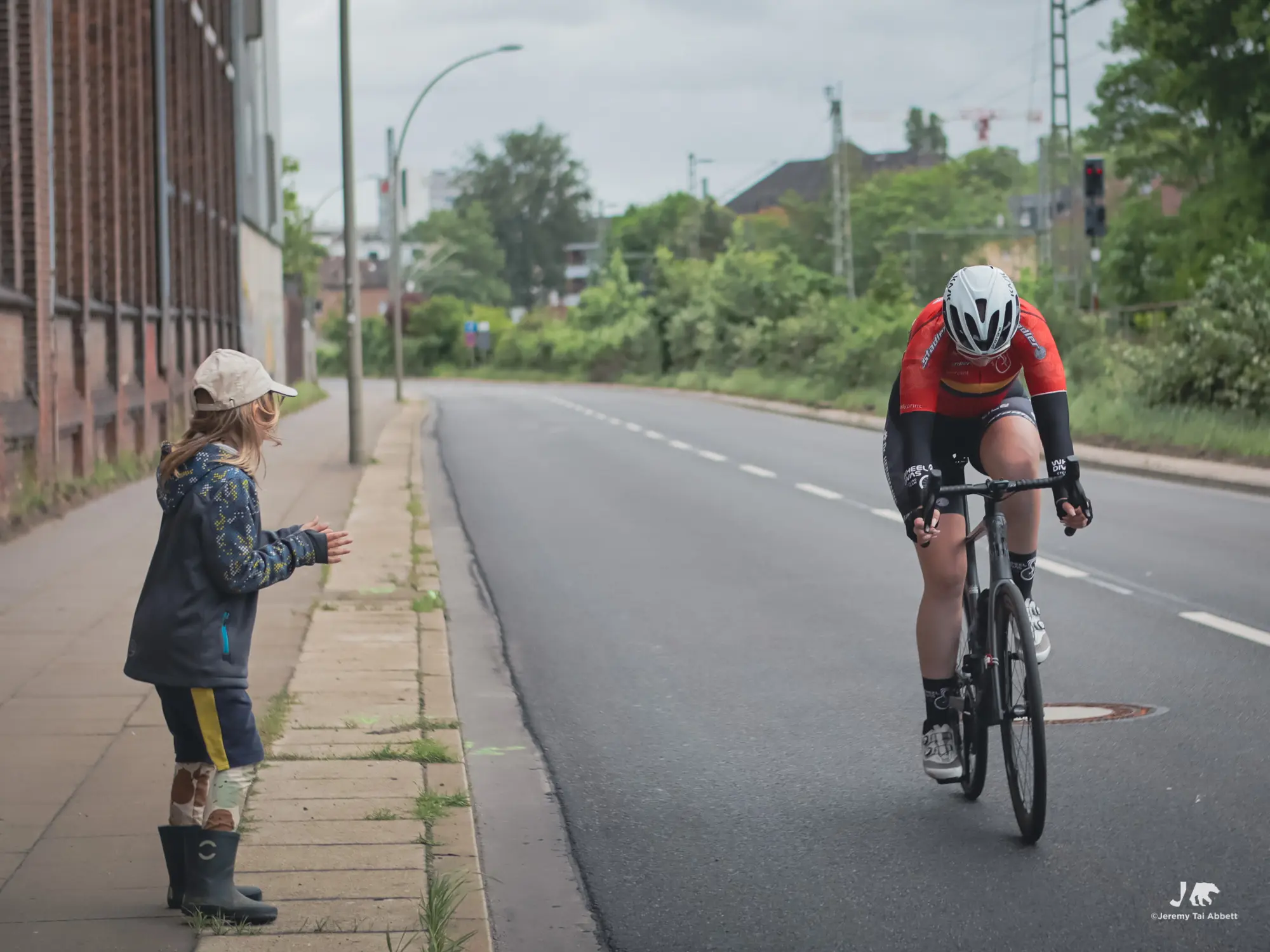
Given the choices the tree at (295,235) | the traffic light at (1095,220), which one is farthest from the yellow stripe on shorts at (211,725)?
the tree at (295,235)

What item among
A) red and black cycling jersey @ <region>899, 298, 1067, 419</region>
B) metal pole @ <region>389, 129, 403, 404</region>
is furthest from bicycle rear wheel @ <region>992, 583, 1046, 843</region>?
metal pole @ <region>389, 129, 403, 404</region>

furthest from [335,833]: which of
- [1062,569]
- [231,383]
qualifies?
[1062,569]

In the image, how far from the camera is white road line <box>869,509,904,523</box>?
1460cm

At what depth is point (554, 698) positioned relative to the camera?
24.9 ft

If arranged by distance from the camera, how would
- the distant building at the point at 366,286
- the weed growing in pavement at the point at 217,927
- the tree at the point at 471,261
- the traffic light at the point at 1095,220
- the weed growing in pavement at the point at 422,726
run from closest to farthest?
the weed growing in pavement at the point at 217,927 → the weed growing in pavement at the point at 422,726 → the traffic light at the point at 1095,220 → the tree at the point at 471,261 → the distant building at the point at 366,286

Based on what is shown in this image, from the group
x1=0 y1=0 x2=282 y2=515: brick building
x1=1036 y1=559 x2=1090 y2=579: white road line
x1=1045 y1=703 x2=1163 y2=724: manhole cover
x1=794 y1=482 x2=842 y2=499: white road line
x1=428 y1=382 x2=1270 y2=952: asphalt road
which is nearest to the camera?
x1=428 y1=382 x2=1270 y2=952: asphalt road

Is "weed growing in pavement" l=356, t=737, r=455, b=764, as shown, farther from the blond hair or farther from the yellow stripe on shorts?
the blond hair

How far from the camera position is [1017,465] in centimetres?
551

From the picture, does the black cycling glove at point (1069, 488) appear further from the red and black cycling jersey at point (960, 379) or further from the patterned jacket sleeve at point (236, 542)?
the patterned jacket sleeve at point (236, 542)

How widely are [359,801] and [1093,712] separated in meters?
3.08

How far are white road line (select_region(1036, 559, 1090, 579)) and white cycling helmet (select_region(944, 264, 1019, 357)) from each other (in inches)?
237

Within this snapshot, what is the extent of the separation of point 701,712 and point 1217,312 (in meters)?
16.0

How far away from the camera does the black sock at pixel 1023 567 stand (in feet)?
19.0

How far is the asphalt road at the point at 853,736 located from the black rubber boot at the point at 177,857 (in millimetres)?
1094
